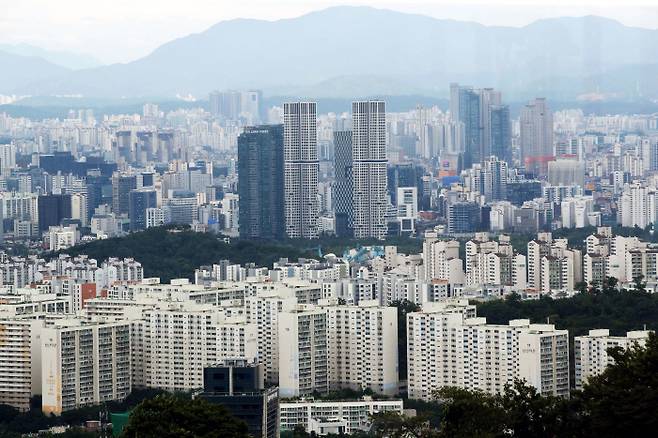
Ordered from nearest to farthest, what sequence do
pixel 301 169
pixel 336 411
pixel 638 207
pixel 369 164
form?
pixel 336 411
pixel 638 207
pixel 301 169
pixel 369 164

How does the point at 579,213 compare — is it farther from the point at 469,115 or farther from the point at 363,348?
the point at 363,348

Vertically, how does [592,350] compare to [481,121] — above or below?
below

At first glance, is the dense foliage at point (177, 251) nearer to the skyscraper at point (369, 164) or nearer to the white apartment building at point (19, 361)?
the skyscraper at point (369, 164)

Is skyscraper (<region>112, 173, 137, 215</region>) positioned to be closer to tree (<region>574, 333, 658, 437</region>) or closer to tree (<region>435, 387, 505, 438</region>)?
tree (<region>435, 387, 505, 438</region>)

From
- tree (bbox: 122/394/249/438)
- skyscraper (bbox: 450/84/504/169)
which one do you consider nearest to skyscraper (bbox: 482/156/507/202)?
skyscraper (bbox: 450/84/504/169)

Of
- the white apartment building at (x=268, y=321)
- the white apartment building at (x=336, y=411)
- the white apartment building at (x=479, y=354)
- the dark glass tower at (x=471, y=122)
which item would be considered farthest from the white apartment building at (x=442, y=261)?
the dark glass tower at (x=471, y=122)

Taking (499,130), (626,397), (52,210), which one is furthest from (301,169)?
(626,397)
